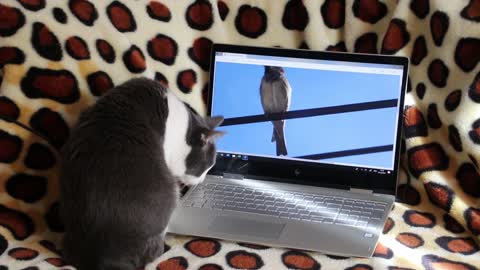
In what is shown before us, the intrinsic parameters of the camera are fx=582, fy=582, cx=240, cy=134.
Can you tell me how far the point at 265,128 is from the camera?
143 cm

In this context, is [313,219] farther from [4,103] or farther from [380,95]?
[4,103]

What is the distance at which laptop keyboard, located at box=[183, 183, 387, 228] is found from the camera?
127 cm

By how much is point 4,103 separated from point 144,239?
439mm

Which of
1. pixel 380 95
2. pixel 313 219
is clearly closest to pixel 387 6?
pixel 380 95

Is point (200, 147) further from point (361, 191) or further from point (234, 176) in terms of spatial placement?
point (361, 191)

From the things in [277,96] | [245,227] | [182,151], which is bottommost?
[245,227]

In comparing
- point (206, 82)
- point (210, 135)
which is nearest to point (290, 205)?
point (210, 135)

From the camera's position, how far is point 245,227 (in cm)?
124

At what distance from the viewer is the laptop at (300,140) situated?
4.30 ft

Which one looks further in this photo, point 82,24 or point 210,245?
point 82,24

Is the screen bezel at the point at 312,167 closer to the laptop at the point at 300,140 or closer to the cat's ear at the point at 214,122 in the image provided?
the laptop at the point at 300,140

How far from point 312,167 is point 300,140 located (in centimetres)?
7

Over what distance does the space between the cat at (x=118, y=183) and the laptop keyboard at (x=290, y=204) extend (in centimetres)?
15

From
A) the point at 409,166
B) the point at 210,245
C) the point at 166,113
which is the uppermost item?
the point at 166,113
